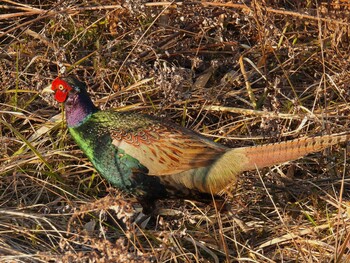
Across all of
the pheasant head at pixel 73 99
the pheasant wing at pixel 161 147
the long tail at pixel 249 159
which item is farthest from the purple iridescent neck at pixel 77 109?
the long tail at pixel 249 159

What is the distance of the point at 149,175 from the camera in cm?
374

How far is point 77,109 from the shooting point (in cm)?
389

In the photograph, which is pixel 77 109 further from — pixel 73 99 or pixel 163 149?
pixel 163 149

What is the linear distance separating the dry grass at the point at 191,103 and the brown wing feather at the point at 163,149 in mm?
230

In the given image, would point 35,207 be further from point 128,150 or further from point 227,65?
point 227,65

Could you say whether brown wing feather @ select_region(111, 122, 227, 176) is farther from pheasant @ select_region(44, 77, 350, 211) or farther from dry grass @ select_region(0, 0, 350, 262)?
dry grass @ select_region(0, 0, 350, 262)

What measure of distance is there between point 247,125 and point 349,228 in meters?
1.00

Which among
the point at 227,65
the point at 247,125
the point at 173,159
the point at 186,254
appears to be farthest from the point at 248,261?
the point at 227,65

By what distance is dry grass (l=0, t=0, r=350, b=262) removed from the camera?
3.69m

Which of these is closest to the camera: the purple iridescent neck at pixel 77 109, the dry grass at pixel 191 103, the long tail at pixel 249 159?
the long tail at pixel 249 159

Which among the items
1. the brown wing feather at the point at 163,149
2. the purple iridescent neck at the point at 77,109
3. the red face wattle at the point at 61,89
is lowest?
the brown wing feather at the point at 163,149

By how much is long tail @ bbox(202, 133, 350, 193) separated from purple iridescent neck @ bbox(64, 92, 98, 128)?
0.67m

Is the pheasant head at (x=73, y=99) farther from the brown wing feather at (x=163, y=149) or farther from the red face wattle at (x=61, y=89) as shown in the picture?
the brown wing feather at (x=163, y=149)

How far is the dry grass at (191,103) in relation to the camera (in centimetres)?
369
